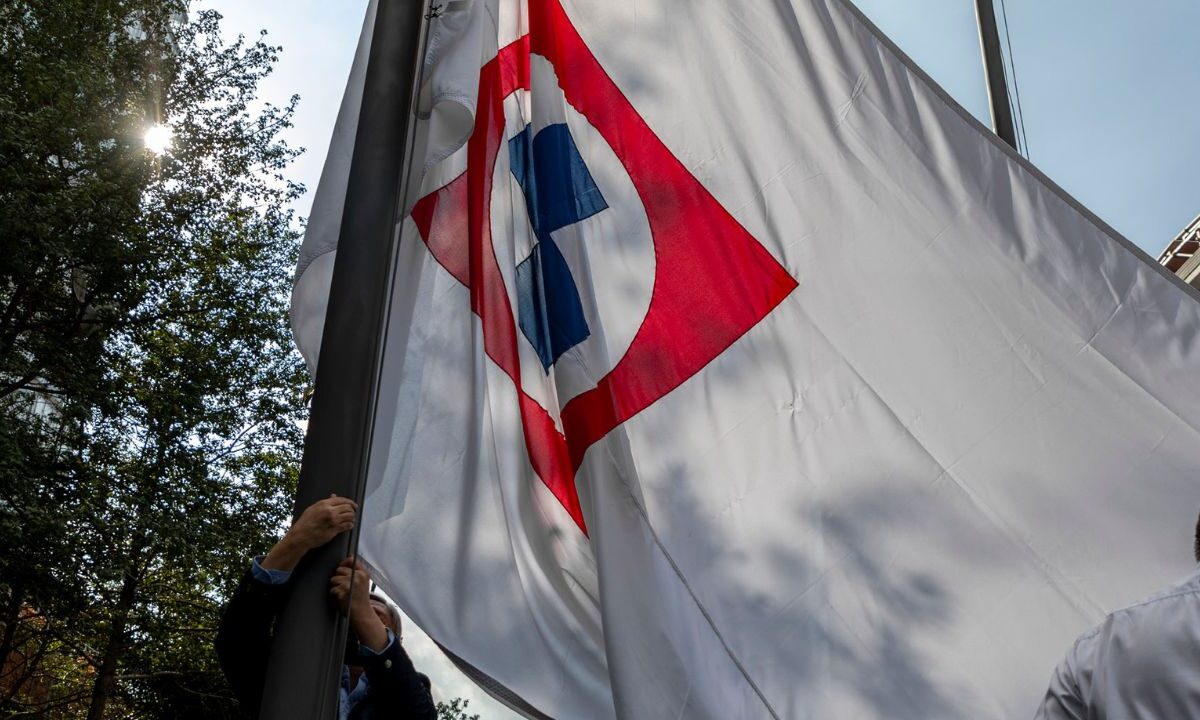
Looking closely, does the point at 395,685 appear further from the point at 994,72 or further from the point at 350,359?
the point at 994,72

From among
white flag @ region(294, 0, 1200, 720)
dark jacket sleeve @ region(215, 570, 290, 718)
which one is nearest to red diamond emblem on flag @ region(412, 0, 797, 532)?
white flag @ region(294, 0, 1200, 720)

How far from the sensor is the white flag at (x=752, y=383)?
9.45 ft

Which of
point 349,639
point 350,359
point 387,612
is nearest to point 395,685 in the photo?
point 349,639

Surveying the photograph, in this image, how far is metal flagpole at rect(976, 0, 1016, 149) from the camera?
5.15 metres

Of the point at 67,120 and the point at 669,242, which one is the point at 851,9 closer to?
the point at 669,242

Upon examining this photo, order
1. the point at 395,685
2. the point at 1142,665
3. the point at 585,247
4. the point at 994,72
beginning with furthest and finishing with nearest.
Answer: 1. the point at 994,72
2. the point at 585,247
3. the point at 395,685
4. the point at 1142,665

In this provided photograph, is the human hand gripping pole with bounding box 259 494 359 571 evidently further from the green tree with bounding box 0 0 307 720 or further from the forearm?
the green tree with bounding box 0 0 307 720

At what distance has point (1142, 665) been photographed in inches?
80.9

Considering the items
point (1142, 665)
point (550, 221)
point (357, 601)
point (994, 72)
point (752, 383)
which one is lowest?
point (1142, 665)

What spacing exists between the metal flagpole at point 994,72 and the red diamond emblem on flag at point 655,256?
2.25 meters

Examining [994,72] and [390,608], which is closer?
[390,608]

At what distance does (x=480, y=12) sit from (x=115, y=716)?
17876 mm

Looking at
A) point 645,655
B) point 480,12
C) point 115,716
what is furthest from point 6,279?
point 645,655

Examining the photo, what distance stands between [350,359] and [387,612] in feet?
3.03
